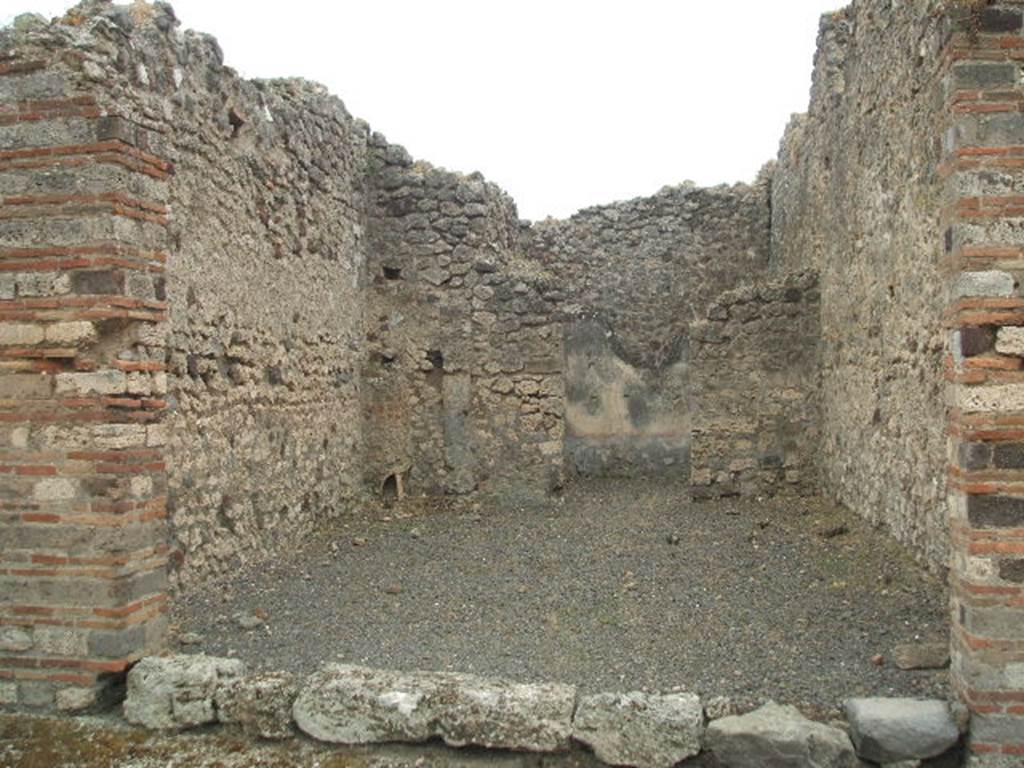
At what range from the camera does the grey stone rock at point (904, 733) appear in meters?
3.78

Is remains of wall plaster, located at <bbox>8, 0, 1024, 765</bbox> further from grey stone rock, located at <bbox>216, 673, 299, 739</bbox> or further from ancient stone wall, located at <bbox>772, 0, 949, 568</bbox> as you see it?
grey stone rock, located at <bbox>216, 673, 299, 739</bbox>

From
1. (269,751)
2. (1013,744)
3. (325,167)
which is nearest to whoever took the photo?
(1013,744)

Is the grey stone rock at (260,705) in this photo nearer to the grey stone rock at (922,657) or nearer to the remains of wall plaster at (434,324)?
the remains of wall plaster at (434,324)

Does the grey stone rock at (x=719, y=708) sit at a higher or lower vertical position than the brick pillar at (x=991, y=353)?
lower

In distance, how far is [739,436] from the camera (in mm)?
10750

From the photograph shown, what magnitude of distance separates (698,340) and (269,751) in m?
8.07

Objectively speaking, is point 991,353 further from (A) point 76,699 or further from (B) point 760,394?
(B) point 760,394

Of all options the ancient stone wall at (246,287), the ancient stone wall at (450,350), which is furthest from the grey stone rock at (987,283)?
the ancient stone wall at (450,350)

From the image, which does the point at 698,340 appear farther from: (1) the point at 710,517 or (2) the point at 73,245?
(2) the point at 73,245

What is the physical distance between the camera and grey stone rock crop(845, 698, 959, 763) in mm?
3781

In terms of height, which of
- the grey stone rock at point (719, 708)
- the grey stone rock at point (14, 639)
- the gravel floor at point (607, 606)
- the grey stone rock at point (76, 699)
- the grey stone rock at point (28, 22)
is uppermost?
the grey stone rock at point (28, 22)

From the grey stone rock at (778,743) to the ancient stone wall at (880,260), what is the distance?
2.80 m

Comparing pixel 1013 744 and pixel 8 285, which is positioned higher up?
pixel 8 285

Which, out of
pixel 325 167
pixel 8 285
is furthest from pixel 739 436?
pixel 8 285
